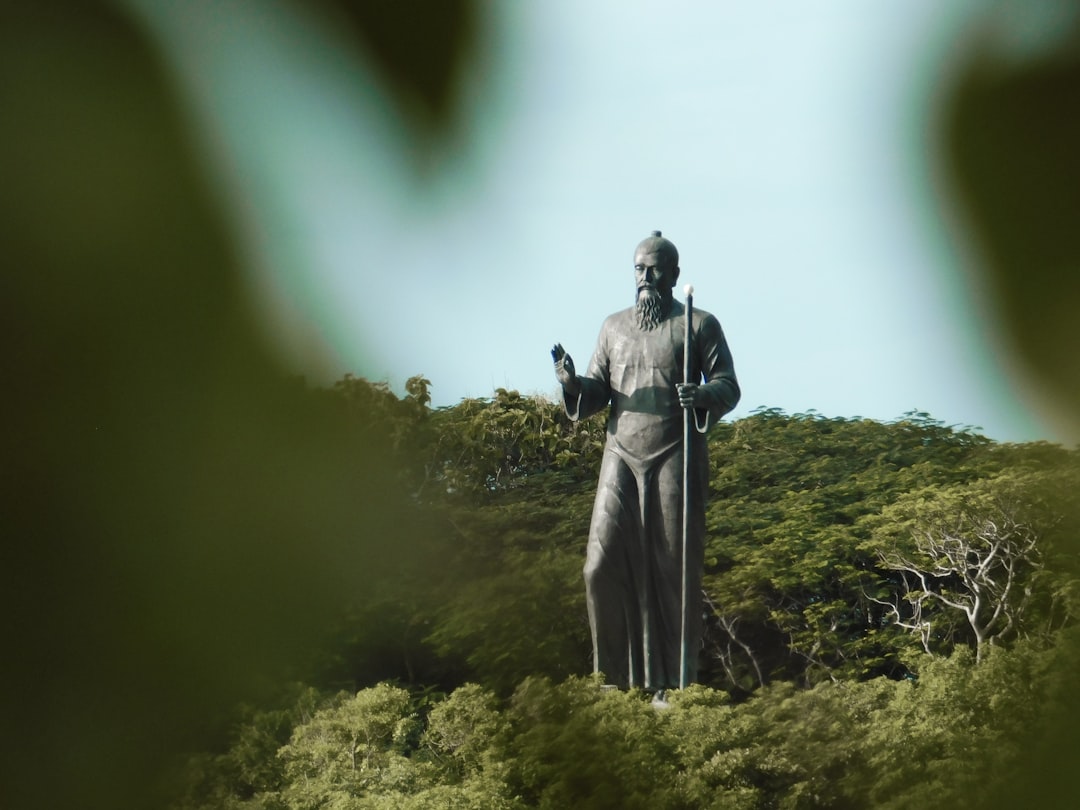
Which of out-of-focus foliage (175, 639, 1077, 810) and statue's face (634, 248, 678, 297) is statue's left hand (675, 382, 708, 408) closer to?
statue's face (634, 248, 678, 297)

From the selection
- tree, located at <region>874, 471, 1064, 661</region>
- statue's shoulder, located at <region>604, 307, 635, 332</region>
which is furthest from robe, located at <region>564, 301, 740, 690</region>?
tree, located at <region>874, 471, 1064, 661</region>

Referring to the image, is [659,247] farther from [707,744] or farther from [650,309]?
[707,744]

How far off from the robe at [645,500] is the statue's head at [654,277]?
0.05 metres

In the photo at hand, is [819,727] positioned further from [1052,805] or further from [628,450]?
[1052,805]

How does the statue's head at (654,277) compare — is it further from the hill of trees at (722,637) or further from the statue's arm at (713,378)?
the hill of trees at (722,637)

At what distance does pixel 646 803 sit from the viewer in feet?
1.56

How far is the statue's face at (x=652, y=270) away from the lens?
637 cm

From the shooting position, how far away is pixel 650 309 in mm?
6480

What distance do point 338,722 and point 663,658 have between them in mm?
1591

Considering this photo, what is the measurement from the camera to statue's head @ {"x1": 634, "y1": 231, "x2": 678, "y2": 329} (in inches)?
251

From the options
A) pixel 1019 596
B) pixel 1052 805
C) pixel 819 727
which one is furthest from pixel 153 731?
pixel 1019 596

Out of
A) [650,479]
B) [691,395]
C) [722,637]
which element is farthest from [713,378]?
[722,637]

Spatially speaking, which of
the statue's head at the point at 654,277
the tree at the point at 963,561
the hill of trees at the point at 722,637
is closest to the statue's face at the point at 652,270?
the statue's head at the point at 654,277

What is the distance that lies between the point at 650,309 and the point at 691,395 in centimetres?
58
